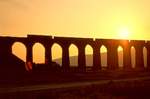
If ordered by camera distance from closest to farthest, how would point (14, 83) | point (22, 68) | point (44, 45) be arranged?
point (14, 83)
point (22, 68)
point (44, 45)

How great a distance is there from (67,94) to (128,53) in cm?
2670

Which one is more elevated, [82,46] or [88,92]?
[82,46]

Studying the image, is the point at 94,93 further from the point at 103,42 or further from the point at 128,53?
the point at 128,53

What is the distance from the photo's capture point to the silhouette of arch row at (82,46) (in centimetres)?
3450

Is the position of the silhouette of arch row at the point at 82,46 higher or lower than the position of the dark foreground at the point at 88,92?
higher

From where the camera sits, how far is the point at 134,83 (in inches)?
949

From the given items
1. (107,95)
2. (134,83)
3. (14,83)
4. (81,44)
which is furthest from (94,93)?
(81,44)

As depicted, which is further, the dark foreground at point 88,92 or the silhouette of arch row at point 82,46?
the silhouette of arch row at point 82,46

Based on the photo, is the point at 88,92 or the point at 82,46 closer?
the point at 88,92

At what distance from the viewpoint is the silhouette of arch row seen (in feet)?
113

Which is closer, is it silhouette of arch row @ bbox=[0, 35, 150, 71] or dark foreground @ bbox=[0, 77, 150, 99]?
dark foreground @ bbox=[0, 77, 150, 99]

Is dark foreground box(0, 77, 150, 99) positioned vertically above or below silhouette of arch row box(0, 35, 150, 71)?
below

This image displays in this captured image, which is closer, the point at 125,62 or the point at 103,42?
the point at 103,42

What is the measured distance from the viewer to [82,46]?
128ft
